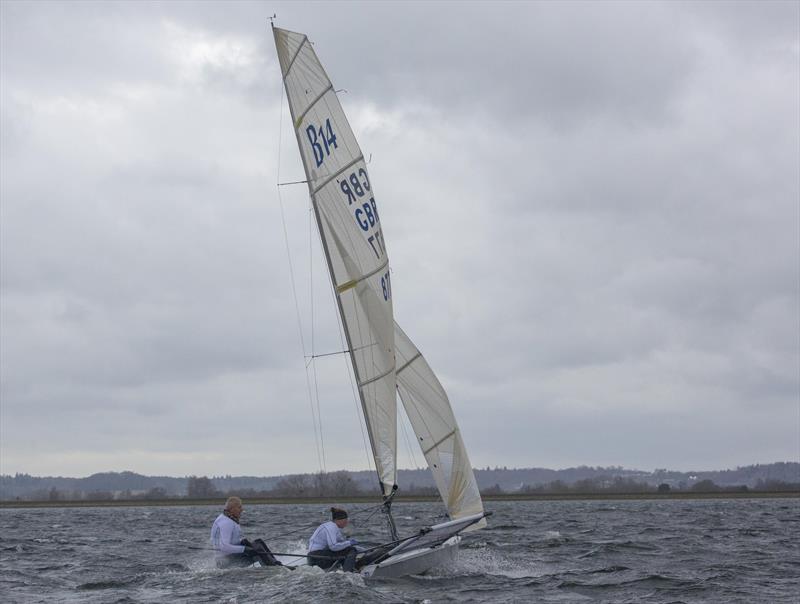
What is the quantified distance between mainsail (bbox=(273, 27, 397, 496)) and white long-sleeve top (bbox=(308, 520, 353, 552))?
6.18 ft

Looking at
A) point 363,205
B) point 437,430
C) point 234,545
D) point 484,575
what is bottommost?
point 484,575

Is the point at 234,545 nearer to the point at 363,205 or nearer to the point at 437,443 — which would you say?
the point at 437,443

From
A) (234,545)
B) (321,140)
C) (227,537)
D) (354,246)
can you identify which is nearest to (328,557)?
(234,545)

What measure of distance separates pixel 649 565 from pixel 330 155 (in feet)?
39.3

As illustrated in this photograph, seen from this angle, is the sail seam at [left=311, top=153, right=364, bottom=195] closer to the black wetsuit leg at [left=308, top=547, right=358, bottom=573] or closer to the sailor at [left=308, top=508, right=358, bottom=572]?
the sailor at [left=308, top=508, right=358, bottom=572]

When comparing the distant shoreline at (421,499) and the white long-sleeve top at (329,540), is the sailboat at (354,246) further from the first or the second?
the distant shoreline at (421,499)

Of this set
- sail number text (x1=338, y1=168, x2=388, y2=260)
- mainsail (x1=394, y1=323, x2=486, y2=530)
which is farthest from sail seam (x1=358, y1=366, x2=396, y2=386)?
sail number text (x1=338, y1=168, x2=388, y2=260)

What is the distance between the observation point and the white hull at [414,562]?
758 inches

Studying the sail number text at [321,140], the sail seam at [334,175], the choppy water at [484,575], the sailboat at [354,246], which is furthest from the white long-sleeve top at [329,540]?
the sail number text at [321,140]

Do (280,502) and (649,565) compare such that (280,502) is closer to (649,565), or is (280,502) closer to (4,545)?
(4,545)

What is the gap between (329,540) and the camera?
63.6 ft

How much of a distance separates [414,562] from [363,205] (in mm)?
7341

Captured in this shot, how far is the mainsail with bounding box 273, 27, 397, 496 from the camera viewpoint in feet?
68.7

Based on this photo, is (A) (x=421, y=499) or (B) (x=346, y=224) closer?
(B) (x=346, y=224)
